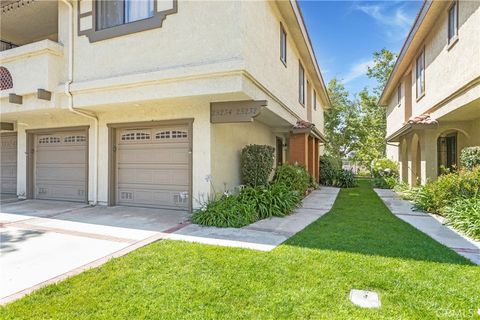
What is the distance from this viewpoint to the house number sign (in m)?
7.31

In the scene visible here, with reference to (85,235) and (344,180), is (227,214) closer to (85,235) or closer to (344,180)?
(85,235)

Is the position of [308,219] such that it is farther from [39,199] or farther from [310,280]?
[39,199]

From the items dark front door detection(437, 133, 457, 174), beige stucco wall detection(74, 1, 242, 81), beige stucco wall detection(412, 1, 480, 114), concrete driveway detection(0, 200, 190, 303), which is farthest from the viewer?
dark front door detection(437, 133, 457, 174)

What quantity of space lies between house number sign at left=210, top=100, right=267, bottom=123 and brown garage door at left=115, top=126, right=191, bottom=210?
1137 millimetres

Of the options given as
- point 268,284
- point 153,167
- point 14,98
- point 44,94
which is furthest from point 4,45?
point 268,284

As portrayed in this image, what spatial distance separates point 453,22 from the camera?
9.00 meters

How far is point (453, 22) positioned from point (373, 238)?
788 centimetres

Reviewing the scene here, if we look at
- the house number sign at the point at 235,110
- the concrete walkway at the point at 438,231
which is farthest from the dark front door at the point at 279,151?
the house number sign at the point at 235,110

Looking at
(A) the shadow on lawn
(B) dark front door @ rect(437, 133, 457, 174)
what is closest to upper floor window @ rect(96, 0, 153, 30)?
(A) the shadow on lawn

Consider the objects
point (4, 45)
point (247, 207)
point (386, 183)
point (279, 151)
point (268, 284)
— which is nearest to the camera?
point (268, 284)

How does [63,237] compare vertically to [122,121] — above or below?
below

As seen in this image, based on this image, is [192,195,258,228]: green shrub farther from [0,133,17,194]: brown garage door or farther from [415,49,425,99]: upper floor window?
[415,49,425,99]: upper floor window

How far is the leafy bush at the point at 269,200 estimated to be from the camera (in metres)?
7.75

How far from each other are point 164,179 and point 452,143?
11439mm
